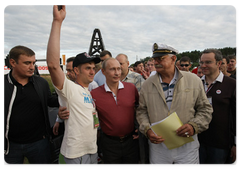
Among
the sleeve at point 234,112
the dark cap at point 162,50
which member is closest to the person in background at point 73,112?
the dark cap at point 162,50

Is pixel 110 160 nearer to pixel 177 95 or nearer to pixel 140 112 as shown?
pixel 140 112

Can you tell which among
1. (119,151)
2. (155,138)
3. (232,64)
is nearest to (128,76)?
(119,151)

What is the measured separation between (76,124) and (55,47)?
32.2 inches

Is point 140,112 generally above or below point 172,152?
above

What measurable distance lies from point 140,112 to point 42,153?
4.56ft

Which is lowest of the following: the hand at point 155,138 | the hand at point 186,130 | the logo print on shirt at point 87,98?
the hand at point 155,138

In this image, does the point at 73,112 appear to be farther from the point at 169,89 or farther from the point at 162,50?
the point at 162,50

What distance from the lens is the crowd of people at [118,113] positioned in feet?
5.66

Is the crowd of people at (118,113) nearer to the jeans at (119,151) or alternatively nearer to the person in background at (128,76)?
the jeans at (119,151)

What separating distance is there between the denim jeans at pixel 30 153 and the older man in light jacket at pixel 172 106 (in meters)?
1.31

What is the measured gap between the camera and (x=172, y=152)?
6.16ft

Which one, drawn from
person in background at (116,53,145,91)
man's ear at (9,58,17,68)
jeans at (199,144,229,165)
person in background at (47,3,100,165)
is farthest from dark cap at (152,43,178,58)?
man's ear at (9,58,17,68)

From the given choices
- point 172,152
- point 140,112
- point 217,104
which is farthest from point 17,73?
point 217,104

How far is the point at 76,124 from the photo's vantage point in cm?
167
